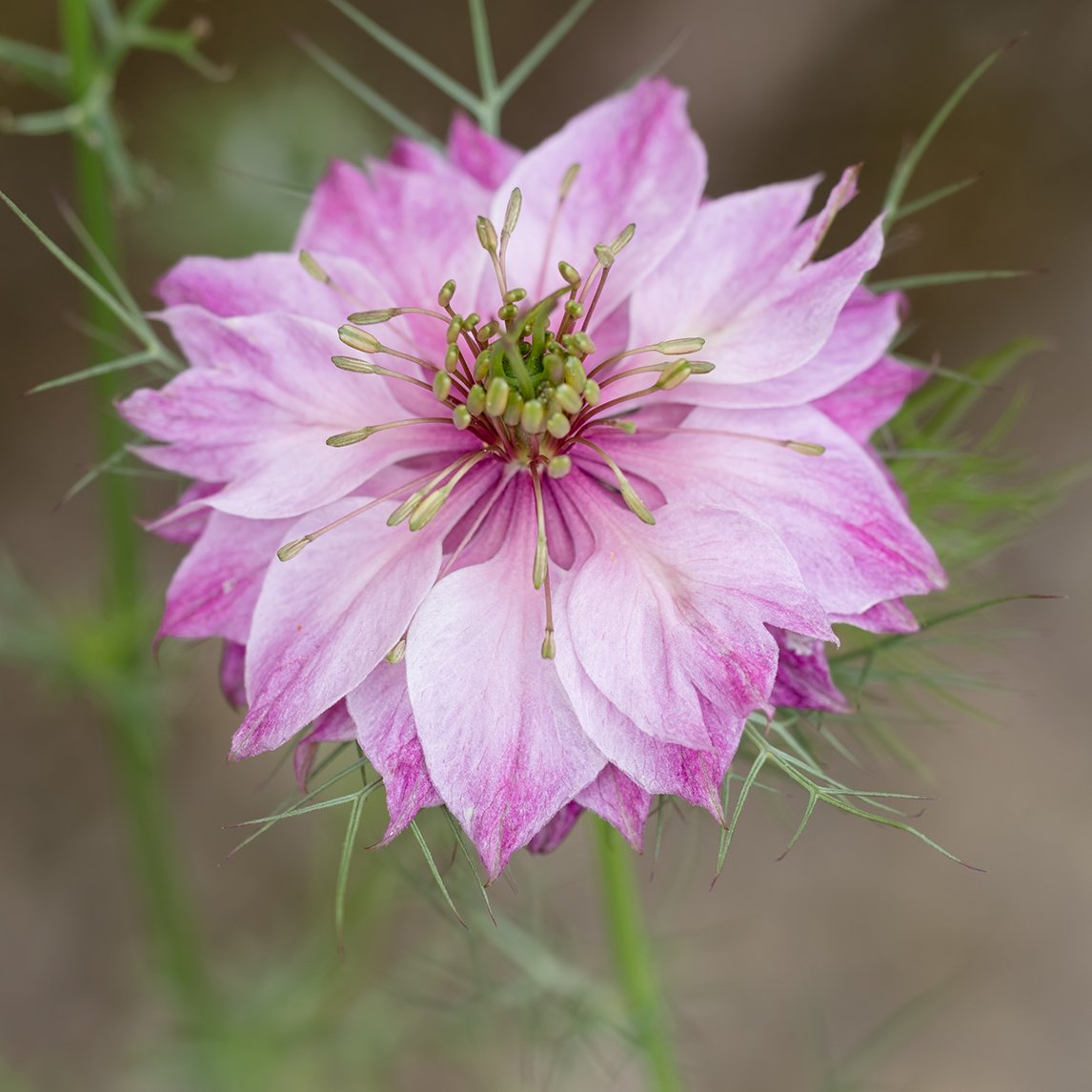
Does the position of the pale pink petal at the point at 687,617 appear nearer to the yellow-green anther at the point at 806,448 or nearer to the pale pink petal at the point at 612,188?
the yellow-green anther at the point at 806,448

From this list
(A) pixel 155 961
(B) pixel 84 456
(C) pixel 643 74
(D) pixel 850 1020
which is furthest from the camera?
(B) pixel 84 456

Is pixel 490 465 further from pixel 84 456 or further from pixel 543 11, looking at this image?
pixel 84 456

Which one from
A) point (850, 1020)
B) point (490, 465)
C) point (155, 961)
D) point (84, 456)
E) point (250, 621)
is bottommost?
point (850, 1020)

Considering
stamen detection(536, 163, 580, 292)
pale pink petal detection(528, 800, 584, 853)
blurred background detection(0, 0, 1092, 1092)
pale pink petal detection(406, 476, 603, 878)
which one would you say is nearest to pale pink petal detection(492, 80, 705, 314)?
stamen detection(536, 163, 580, 292)

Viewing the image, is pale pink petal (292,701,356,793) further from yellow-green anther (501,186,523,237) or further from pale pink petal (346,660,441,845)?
yellow-green anther (501,186,523,237)

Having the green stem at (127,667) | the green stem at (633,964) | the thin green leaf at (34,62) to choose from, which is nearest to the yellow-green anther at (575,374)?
the green stem at (633,964)

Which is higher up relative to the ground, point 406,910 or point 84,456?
point 84,456

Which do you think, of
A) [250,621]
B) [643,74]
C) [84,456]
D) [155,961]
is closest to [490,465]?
[250,621]

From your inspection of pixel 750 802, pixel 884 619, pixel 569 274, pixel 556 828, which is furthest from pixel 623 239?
pixel 750 802
